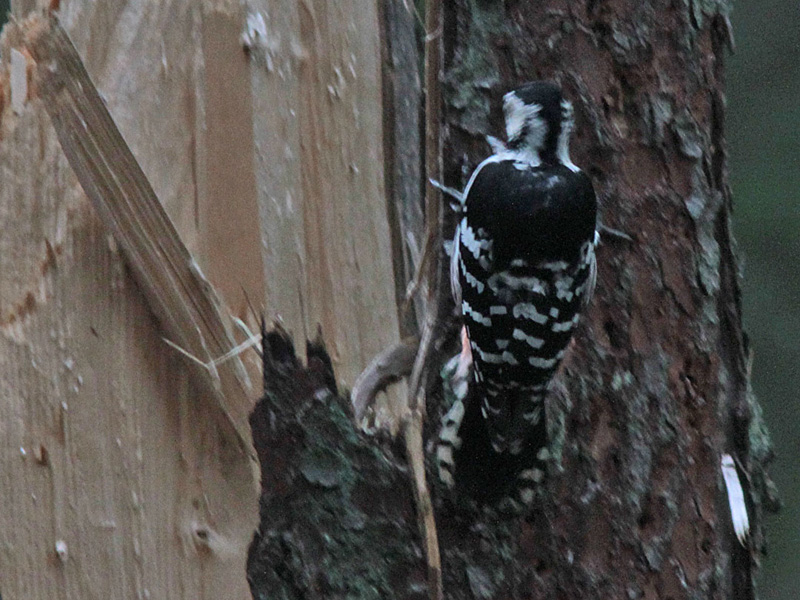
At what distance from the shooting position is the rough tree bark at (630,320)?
5.53 ft

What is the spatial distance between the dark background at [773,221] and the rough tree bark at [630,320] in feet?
11.5

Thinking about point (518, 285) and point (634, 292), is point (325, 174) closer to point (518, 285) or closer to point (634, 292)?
point (518, 285)

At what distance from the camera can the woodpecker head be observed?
1.65 m

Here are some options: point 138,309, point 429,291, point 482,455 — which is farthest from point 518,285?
point 138,309

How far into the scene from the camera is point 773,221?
5.07m

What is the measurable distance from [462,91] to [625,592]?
0.91 metres

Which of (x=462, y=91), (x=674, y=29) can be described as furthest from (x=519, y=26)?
(x=674, y=29)

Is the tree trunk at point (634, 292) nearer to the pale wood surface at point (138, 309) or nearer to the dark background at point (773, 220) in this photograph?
the pale wood surface at point (138, 309)

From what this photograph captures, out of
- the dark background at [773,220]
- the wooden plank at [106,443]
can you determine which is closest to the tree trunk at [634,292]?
the wooden plank at [106,443]

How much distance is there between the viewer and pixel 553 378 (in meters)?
1.72

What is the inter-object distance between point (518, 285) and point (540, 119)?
0.38 m

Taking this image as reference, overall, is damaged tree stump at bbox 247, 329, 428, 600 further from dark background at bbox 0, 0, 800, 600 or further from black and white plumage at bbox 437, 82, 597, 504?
dark background at bbox 0, 0, 800, 600

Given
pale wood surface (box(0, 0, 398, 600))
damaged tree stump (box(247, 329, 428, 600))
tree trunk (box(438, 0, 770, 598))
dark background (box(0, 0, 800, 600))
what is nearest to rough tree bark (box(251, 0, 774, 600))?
tree trunk (box(438, 0, 770, 598))

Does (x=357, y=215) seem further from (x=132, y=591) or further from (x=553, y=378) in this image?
(x=132, y=591)
